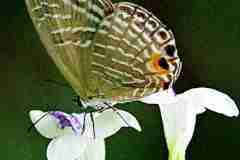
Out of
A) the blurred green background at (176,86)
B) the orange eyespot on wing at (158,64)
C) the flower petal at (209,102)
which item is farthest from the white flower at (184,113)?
the blurred green background at (176,86)

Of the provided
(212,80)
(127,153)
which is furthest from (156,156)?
(212,80)

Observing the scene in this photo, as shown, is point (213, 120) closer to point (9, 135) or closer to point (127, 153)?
point (127, 153)

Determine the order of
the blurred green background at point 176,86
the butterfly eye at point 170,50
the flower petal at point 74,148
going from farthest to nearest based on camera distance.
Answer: the blurred green background at point 176,86
the flower petal at point 74,148
the butterfly eye at point 170,50

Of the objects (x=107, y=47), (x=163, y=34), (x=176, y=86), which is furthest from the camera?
(x=176, y=86)

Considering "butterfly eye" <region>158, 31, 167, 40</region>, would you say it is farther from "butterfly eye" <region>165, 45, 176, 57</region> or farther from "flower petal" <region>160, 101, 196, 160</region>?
"flower petal" <region>160, 101, 196, 160</region>

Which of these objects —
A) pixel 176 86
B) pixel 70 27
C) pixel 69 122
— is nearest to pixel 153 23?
pixel 70 27

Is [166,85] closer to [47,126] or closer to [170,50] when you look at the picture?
[170,50]

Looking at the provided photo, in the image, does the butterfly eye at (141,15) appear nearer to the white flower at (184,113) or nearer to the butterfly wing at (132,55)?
the butterfly wing at (132,55)
